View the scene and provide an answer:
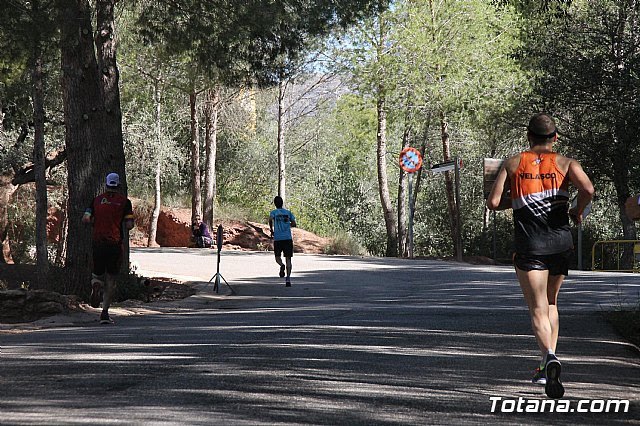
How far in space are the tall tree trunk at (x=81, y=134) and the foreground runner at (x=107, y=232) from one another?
12.1 feet

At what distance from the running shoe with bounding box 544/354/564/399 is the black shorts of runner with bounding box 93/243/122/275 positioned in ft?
30.0

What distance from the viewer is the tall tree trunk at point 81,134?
19.3 meters

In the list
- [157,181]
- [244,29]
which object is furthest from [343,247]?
[244,29]

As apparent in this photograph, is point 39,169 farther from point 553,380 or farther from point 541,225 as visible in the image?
point 553,380

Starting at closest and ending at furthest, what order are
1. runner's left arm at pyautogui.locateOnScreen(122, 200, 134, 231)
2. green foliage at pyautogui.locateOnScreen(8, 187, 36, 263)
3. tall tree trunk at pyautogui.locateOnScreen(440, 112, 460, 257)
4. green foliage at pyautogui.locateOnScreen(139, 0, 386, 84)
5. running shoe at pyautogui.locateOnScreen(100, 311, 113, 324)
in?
running shoe at pyautogui.locateOnScreen(100, 311, 113, 324) → runner's left arm at pyautogui.locateOnScreen(122, 200, 134, 231) → green foliage at pyautogui.locateOnScreen(139, 0, 386, 84) → green foliage at pyautogui.locateOnScreen(8, 187, 36, 263) → tall tree trunk at pyautogui.locateOnScreen(440, 112, 460, 257)

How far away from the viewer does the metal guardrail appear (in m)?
35.3

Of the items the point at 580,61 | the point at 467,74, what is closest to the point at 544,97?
the point at 580,61

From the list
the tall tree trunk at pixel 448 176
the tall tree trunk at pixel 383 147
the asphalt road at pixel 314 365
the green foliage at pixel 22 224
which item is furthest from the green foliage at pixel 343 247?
the asphalt road at pixel 314 365

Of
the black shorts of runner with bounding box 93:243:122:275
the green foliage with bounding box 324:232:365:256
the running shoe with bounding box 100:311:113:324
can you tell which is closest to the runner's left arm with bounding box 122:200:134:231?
the black shorts of runner with bounding box 93:243:122:275

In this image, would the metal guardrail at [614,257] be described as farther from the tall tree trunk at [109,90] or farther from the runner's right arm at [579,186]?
the runner's right arm at [579,186]

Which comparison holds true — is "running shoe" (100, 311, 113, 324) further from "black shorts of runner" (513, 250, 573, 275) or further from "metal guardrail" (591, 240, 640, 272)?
"metal guardrail" (591, 240, 640, 272)

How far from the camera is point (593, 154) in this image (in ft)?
119

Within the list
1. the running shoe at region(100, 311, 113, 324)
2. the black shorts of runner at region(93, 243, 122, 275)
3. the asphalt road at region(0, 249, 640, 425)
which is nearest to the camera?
the asphalt road at region(0, 249, 640, 425)

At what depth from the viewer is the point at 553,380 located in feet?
25.1
